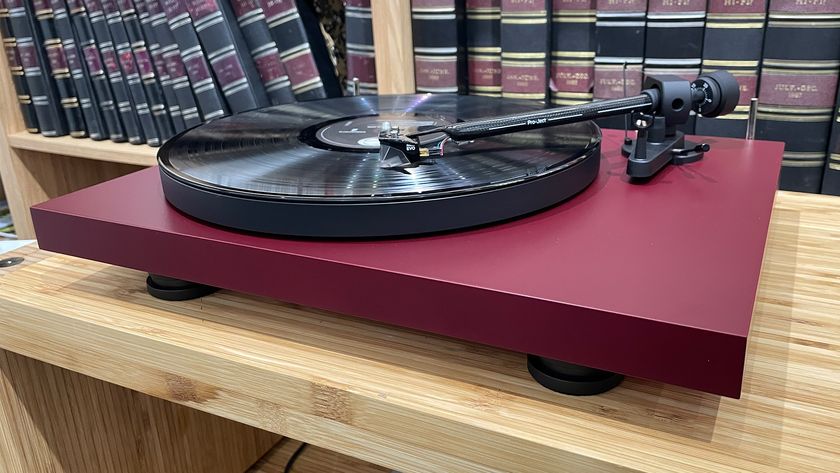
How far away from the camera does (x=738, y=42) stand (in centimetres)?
83

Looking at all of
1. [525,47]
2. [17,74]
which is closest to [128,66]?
[17,74]

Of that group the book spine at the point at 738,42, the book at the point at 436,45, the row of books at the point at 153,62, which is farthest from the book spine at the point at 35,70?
the book spine at the point at 738,42

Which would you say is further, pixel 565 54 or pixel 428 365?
pixel 565 54

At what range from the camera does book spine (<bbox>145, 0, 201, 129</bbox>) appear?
1.08 meters

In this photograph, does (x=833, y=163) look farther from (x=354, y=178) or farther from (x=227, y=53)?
(x=227, y=53)

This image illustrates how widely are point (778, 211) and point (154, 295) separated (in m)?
0.63

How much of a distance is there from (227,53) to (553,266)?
764 mm

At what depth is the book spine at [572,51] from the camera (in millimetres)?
940

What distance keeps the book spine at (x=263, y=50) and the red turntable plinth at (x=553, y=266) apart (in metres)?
0.49

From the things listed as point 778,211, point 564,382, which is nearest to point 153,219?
point 564,382

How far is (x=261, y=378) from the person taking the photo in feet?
1.63

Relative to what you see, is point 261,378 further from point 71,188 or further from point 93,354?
point 71,188

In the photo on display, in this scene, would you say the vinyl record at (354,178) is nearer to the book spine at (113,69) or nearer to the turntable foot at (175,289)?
the turntable foot at (175,289)

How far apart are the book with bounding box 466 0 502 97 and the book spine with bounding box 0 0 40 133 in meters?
0.84
